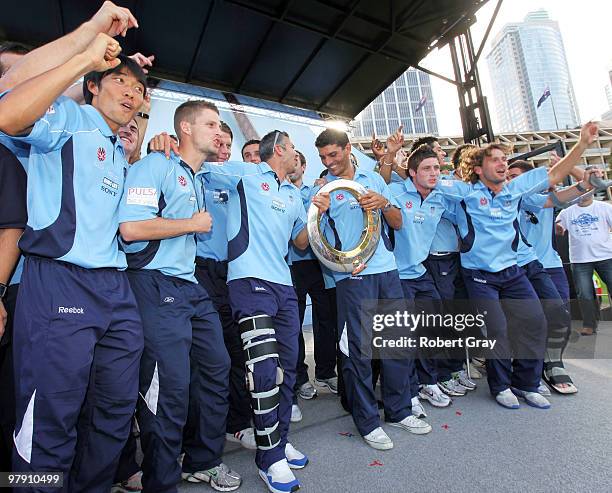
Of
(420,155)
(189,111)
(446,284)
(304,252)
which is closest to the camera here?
(189,111)

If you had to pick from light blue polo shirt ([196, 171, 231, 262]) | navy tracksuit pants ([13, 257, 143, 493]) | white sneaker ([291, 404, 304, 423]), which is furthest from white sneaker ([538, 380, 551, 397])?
navy tracksuit pants ([13, 257, 143, 493])

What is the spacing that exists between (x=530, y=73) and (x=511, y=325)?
61.0 meters

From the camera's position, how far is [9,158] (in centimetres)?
165

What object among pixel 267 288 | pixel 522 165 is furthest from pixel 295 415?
pixel 522 165

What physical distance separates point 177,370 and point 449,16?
7.26m

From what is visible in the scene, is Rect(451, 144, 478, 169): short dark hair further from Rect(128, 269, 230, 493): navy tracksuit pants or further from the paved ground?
Rect(128, 269, 230, 493): navy tracksuit pants

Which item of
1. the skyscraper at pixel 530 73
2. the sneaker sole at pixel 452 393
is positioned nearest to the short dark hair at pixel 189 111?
the sneaker sole at pixel 452 393

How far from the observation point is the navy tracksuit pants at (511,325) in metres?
2.98

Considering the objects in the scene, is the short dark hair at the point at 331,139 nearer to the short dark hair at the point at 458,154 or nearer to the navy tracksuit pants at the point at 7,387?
the short dark hair at the point at 458,154

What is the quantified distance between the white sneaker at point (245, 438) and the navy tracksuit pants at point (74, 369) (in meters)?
1.06

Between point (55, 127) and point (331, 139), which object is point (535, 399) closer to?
point (331, 139)

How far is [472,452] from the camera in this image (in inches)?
83.4

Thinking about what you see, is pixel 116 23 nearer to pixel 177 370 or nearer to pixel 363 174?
pixel 177 370

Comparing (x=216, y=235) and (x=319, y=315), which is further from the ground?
(x=216, y=235)
